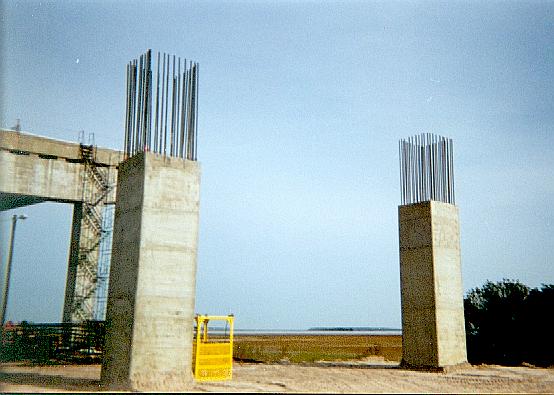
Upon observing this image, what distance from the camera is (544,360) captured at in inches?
864

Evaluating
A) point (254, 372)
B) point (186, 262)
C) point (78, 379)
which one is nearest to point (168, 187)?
point (186, 262)

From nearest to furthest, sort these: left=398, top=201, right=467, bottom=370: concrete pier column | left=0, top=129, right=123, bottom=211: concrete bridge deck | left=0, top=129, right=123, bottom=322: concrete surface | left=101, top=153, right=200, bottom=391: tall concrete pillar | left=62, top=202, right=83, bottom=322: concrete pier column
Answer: left=101, top=153, right=200, bottom=391: tall concrete pillar < left=398, top=201, right=467, bottom=370: concrete pier column < left=0, top=129, right=123, bottom=211: concrete bridge deck < left=0, top=129, right=123, bottom=322: concrete surface < left=62, top=202, right=83, bottom=322: concrete pier column

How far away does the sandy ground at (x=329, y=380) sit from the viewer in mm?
12664

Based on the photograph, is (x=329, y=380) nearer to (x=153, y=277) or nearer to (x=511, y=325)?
(x=153, y=277)

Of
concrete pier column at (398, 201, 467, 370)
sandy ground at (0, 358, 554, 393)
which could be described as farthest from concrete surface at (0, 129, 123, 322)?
concrete pier column at (398, 201, 467, 370)

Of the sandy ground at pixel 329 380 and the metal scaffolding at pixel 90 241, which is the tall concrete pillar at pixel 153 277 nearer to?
the sandy ground at pixel 329 380

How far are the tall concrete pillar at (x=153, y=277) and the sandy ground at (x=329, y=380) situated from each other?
87 cm

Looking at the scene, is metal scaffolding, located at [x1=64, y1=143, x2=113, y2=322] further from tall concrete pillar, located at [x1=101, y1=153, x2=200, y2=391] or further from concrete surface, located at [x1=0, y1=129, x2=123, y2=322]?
tall concrete pillar, located at [x1=101, y1=153, x2=200, y2=391]

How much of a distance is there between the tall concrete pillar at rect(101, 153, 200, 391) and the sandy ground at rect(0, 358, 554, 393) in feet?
2.84

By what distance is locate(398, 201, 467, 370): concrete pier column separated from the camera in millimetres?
18531

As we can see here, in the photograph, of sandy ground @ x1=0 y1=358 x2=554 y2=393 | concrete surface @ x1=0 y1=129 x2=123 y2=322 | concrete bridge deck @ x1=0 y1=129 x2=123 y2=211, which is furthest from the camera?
concrete surface @ x1=0 y1=129 x2=123 y2=322

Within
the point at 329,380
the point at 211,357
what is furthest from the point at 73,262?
the point at 329,380

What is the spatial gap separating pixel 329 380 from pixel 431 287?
5653 mm

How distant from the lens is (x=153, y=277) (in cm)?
1255
